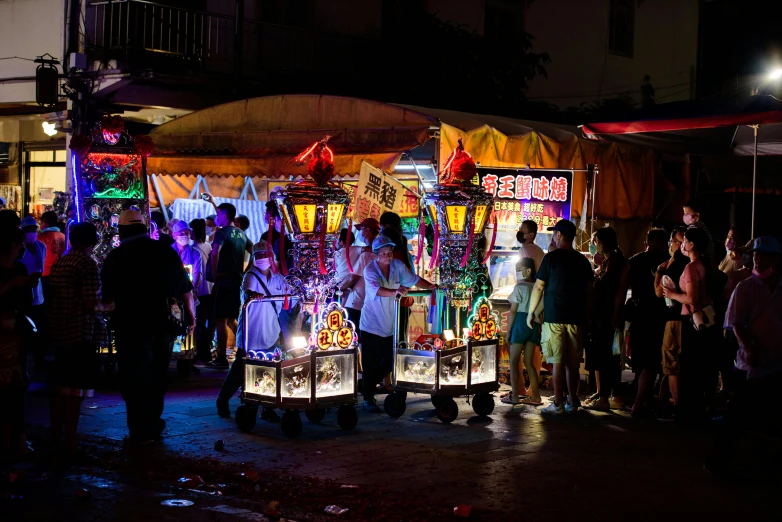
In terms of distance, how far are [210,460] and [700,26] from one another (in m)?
23.8

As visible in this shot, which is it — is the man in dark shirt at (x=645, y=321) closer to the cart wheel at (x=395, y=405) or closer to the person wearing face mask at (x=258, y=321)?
the cart wheel at (x=395, y=405)

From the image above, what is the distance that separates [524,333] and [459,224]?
1.50 meters

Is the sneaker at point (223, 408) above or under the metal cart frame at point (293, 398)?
under

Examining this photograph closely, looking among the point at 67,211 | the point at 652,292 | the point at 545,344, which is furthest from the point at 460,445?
the point at 67,211

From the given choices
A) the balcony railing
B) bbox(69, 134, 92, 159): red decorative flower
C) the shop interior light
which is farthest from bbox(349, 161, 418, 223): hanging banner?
the shop interior light

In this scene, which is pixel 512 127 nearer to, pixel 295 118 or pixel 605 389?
pixel 295 118

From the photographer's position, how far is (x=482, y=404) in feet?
33.4

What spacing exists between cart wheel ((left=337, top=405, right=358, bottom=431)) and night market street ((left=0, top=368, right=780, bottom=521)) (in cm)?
12

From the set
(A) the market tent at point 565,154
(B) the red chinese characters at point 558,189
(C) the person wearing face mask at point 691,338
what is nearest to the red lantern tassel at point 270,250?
(A) the market tent at point 565,154

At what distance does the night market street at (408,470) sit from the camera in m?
6.56

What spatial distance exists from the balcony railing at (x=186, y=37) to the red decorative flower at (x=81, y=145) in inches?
229

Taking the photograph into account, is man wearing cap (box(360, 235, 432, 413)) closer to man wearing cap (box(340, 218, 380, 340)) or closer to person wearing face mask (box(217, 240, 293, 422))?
man wearing cap (box(340, 218, 380, 340))

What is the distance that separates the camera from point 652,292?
10297mm

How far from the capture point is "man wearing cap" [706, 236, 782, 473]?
7.27 meters
